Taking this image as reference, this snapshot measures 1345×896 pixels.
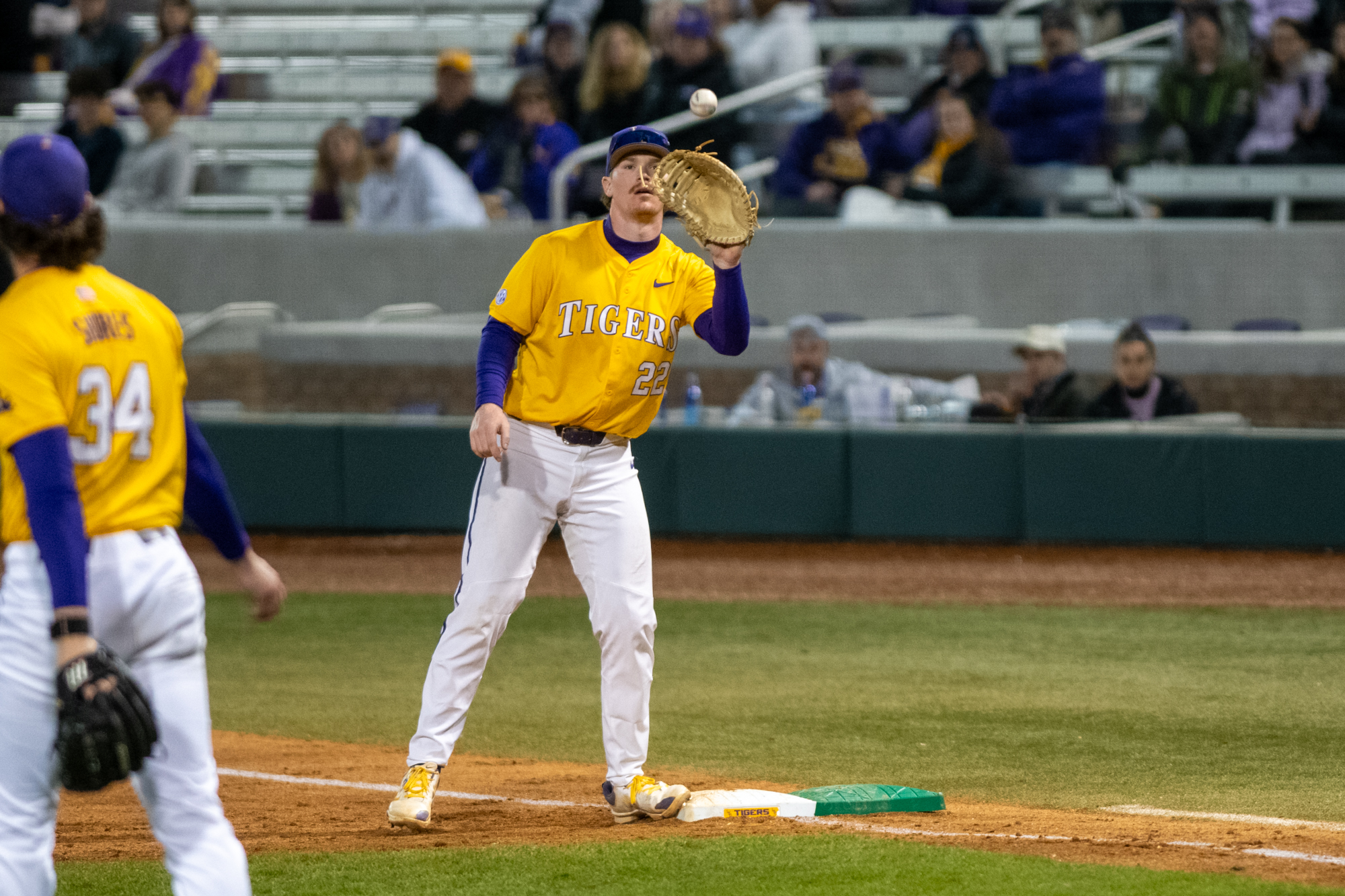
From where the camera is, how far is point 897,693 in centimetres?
812

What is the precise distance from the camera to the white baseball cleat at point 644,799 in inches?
209

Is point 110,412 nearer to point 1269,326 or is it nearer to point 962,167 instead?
point 1269,326

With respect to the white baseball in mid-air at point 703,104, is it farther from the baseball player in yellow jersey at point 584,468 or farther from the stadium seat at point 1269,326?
the stadium seat at point 1269,326

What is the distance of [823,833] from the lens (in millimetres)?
5062

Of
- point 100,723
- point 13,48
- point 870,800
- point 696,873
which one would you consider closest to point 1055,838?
point 870,800

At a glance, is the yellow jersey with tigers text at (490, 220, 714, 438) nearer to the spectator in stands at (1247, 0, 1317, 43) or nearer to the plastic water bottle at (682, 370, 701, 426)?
the plastic water bottle at (682, 370, 701, 426)

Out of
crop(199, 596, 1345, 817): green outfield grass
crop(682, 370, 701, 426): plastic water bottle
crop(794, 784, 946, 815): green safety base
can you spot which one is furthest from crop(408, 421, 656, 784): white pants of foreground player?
crop(682, 370, 701, 426): plastic water bottle

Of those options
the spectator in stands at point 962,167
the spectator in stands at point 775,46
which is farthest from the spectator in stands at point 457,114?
the spectator in stands at point 962,167

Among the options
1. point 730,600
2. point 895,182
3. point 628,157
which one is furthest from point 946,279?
point 628,157

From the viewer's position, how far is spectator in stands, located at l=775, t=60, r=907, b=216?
14289mm

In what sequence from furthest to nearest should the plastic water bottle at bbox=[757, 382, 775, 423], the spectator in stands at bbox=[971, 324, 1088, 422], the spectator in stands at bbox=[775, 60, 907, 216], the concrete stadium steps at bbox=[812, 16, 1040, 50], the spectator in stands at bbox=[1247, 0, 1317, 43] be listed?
the concrete stadium steps at bbox=[812, 16, 1040, 50], the spectator in stands at bbox=[775, 60, 907, 216], the spectator in stands at bbox=[1247, 0, 1317, 43], the plastic water bottle at bbox=[757, 382, 775, 423], the spectator in stands at bbox=[971, 324, 1088, 422]

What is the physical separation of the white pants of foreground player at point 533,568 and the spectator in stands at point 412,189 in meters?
10.1

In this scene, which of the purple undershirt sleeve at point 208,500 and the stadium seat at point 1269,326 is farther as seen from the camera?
the stadium seat at point 1269,326

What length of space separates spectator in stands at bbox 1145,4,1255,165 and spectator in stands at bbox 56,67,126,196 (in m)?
9.00
